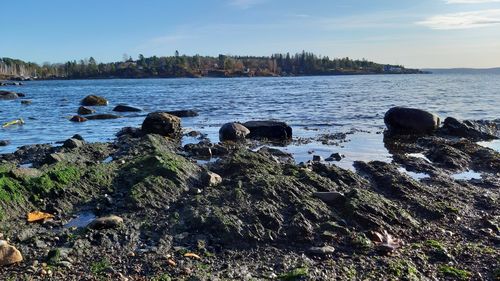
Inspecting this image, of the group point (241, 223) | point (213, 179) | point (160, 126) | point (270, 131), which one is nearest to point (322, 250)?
point (241, 223)

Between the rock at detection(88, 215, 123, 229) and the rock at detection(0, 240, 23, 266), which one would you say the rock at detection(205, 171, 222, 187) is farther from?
the rock at detection(0, 240, 23, 266)

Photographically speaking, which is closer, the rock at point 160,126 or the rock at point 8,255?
the rock at point 8,255

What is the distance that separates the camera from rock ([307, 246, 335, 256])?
24.3 ft

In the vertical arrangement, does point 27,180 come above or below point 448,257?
above

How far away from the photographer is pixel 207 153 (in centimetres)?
1670

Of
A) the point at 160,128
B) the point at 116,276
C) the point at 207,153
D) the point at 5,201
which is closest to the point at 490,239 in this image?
the point at 116,276

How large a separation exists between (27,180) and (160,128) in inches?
522

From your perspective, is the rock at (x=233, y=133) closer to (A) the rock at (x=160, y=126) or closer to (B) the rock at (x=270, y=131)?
(B) the rock at (x=270, y=131)

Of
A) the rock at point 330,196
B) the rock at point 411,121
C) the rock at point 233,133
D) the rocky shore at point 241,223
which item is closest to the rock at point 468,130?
the rock at point 411,121

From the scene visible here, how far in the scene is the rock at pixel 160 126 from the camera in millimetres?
22844

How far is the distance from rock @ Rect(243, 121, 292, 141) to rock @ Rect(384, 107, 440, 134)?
17.8ft

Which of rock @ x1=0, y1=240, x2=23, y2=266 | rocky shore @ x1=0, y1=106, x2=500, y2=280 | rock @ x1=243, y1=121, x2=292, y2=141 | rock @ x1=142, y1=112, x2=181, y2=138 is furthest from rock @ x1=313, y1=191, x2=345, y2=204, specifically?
rock @ x1=142, y1=112, x2=181, y2=138

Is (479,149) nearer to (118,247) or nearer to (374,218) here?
(374,218)

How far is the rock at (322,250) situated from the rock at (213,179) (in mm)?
3555
